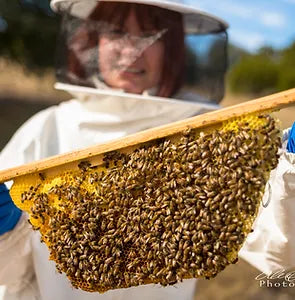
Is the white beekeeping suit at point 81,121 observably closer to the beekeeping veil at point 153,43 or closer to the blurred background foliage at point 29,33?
the beekeeping veil at point 153,43

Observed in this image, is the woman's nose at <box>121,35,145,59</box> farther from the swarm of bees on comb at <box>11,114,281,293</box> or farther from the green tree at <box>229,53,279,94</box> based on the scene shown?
the green tree at <box>229,53,279,94</box>

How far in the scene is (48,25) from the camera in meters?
16.1

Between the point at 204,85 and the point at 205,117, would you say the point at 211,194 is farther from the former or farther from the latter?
the point at 204,85

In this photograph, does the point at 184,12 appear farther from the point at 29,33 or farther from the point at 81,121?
the point at 29,33

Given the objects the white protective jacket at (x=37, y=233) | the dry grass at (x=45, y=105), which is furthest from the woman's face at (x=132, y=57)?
the dry grass at (x=45, y=105)

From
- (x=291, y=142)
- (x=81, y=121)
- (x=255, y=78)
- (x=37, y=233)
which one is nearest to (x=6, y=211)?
(x=37, y=233)

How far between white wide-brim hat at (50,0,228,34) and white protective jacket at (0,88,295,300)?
0.59m

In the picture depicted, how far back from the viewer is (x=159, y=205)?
189cm

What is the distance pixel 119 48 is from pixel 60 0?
0.51m

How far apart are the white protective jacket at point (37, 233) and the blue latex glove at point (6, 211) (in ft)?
0.22

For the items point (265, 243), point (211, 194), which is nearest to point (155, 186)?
point (211, 194)

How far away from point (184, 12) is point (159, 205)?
4.81 ft

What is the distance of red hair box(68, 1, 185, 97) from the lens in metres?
2.80

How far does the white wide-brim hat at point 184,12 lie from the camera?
2.69m
